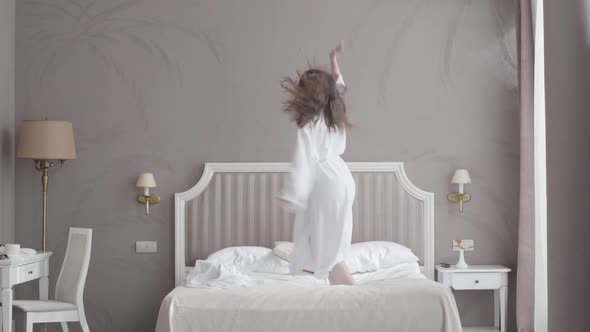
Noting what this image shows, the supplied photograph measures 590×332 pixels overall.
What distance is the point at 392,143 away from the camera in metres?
5.43

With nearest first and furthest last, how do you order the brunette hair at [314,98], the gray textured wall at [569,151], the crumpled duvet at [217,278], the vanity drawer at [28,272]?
the gray textured wall at [569,151] < the brunette hair at [314,98] < the crumpled duvet at [217,278] < the vanity drawer at [28,272]

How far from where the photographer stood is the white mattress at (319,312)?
376 cm

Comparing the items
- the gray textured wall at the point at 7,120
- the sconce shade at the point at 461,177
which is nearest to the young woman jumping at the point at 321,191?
the sconce shade at the point at 461,177

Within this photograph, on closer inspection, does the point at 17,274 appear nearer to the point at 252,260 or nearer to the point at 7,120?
the point at 7,120

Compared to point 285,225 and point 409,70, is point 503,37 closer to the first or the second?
point 409,70

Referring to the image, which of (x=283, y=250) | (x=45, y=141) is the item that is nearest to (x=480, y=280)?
(x=283, y=250)

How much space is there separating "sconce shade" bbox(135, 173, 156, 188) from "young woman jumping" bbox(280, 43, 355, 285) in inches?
79.7

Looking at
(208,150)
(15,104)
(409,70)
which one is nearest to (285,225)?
(208,150)

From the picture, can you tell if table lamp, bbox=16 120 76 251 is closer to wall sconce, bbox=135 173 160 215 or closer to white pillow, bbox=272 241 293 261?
wall sconce, bbox=135 173 160 215

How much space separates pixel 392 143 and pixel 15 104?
321 cm

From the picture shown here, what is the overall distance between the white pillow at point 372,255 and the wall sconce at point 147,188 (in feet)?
3.71

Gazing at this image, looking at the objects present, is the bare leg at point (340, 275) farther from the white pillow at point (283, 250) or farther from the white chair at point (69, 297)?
the white chair at point (69, 297)

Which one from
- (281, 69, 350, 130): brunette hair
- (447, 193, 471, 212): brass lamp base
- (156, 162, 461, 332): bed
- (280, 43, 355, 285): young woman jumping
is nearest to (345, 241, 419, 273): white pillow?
(156, 162, 461, 332): bed

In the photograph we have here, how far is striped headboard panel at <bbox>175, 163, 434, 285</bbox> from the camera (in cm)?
534
